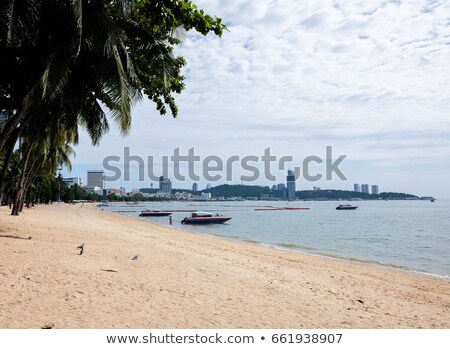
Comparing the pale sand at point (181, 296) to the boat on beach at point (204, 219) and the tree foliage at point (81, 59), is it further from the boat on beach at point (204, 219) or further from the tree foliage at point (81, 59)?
the boat on beach at point (204, 219)

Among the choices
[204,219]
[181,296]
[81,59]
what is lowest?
[204,219]

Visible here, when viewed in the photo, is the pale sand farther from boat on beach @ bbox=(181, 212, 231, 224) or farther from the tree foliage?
boat on beach @ bbox=(181, 212, 231, 224)

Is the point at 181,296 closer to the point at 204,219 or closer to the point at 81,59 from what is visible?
the point at 81,59

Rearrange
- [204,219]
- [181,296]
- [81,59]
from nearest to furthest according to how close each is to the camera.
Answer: [181,296], [81,59], [204,219]

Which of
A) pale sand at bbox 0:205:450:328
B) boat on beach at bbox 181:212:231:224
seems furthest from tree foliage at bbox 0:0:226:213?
boat on beach at bbox 181:212:231:224

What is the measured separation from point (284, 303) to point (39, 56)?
9784mm

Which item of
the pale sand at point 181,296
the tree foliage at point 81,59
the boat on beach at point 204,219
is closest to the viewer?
the pale sand at point 181,296

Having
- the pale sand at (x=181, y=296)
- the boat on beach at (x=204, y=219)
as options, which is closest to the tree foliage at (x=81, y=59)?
the pale sand at (x=181, y=296)

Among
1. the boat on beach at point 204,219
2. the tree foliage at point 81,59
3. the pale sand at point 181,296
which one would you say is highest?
the tree foliage at point 81,59

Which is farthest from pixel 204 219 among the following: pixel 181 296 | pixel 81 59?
pixel 181 296

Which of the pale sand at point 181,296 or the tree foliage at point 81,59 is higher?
the tree foliage at point 81,59

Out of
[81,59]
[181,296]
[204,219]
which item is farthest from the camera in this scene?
[204,219]

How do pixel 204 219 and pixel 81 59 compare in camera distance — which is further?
pixel 204 219

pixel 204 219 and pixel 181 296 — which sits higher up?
pixel 181 296
